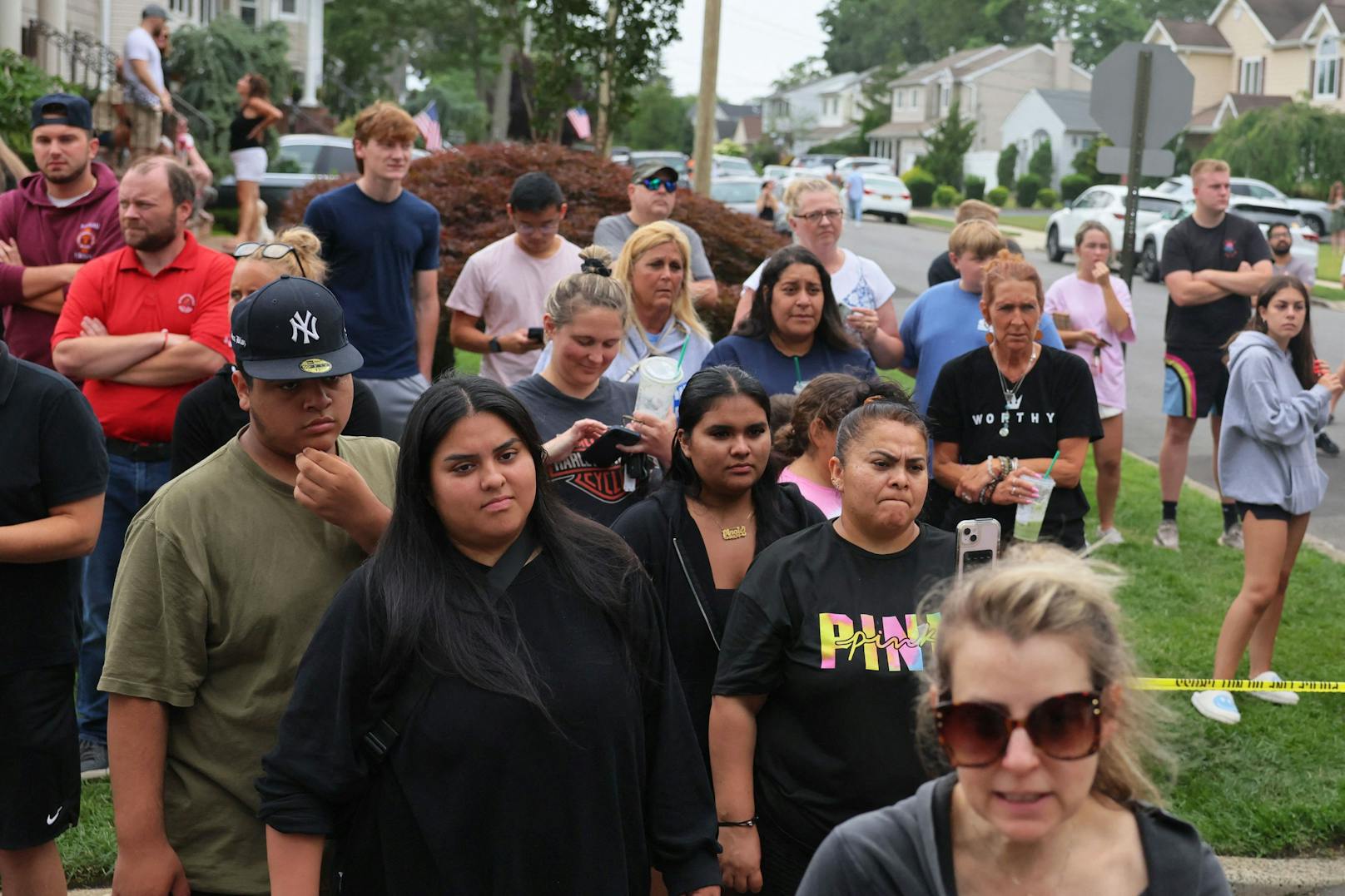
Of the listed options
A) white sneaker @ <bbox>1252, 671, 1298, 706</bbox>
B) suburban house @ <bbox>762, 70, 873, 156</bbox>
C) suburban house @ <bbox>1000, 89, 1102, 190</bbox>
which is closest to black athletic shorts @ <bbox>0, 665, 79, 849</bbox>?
white sneaker @ <bbox>1252, 671, 1298, 706</bbox>

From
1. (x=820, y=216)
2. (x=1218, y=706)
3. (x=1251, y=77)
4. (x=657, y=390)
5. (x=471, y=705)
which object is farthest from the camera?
(x=1251, y=77)

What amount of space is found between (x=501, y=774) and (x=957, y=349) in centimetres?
459

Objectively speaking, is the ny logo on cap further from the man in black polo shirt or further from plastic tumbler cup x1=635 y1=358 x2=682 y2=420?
plastic tumbler cup x1=635 y1=358 x2=682 y2=420

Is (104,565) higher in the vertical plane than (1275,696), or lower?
higher

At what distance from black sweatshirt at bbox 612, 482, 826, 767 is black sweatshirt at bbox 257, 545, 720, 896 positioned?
1.12 metres

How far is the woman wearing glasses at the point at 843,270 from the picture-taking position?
7223 millimetres

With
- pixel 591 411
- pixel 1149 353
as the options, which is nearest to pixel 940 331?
pixel 591 411

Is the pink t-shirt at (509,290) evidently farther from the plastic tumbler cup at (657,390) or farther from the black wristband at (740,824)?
the black wristband at (740,824)

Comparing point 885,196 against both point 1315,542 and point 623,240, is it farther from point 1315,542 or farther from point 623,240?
point 623,240

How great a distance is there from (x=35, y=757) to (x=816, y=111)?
13356 centimetres

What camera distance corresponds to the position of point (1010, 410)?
5938mm

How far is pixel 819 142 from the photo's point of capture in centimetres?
11025

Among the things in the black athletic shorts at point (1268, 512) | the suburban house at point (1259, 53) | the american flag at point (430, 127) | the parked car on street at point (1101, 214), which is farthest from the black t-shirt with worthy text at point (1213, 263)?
the suburban house at point (1259, 53)

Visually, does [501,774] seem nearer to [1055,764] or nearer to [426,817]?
[426,817]
